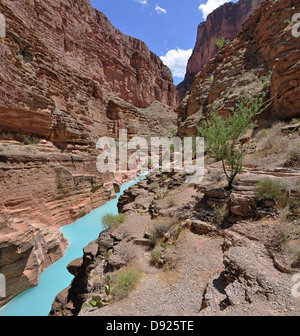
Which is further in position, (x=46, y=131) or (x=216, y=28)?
(x=216, y=28)

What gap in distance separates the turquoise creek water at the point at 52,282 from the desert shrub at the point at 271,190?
7352 millimetres

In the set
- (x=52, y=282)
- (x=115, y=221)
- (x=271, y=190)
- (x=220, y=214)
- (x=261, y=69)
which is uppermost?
(x=261, y=69)

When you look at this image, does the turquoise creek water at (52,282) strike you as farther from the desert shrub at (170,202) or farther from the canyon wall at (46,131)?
the desert shrub at (170,202)

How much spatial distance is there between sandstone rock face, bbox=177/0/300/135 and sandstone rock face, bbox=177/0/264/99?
3668cm

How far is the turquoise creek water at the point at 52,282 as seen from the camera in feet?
17.0

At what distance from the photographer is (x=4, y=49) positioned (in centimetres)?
952

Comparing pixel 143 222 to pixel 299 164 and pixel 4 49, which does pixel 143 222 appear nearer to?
pixel 299 164

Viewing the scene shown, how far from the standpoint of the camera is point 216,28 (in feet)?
156

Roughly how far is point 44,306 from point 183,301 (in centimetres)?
560

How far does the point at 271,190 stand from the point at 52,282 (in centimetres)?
806

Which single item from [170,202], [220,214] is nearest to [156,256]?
[220,214]

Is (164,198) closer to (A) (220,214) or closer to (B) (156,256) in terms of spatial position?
(A) (220,214)

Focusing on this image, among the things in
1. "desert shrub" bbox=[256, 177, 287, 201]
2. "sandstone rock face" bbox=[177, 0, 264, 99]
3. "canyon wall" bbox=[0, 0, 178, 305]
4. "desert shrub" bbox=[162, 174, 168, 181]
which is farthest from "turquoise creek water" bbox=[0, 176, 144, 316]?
"sandstone rock face" bbox=[177, 0, 264, 99]
